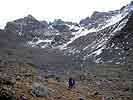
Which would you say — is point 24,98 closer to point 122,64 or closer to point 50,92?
point 50,92

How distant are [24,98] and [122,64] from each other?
166 m

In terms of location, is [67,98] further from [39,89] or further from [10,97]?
[10,97]

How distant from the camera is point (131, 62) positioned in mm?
196625

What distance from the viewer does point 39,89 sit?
40.0m

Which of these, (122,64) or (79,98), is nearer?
(79,98)

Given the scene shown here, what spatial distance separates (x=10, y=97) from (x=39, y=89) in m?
9.13

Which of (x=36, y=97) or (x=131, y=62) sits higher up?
(x=131, y=62)

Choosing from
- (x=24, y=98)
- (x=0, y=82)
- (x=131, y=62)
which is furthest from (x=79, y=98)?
(x=131, y=62)

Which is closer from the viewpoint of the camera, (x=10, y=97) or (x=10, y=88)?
(x=10, y=97)

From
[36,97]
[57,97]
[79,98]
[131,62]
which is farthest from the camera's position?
[131,62]

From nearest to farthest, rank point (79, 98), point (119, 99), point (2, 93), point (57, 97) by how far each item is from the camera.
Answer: point (2, 93) < point (57, 97) < point (79, 98) < point (119, 99)

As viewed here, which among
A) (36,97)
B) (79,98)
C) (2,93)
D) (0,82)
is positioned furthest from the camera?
(79,98)

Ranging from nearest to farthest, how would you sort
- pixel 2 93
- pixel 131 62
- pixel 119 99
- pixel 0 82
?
pixel 2 93 < pixel 0 82 < pixel 119 99 < pixel 131 62

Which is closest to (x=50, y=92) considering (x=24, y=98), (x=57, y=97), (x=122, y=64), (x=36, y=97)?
(x=57, y=97)
